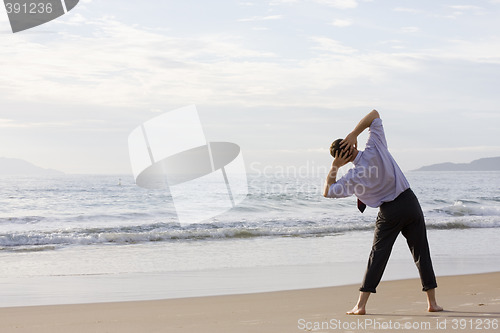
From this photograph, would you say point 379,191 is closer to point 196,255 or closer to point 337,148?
point 337,148

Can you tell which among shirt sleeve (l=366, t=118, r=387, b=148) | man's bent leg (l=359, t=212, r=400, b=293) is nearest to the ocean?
man's bent leg (l=359, t=212, r=400, b=293)

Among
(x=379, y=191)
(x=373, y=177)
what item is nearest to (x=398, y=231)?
(x=379, y=191)

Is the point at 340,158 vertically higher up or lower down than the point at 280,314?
higher up

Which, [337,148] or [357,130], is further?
[357,130]

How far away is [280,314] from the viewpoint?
5277mm

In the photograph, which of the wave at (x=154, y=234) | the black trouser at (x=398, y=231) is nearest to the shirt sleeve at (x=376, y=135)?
the black trouser at (x=398, y=231)

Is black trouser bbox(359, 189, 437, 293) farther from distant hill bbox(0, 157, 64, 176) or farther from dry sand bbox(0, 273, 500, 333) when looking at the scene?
distant hill bbox(0, 157, 64, 176)

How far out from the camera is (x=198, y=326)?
4.81 m

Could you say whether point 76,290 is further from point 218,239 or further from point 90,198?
point 90,198

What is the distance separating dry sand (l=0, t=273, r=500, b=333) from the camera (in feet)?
14.9

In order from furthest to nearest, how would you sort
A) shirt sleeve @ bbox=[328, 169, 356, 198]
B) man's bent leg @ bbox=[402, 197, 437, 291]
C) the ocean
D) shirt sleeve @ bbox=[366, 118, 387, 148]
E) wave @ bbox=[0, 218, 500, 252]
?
1. wave @ bbox=[0, 218, 500, 252]
2. the ocean
3. man's bent leg @ bbox=[402, 197, 437, 291]
4. shirt sleeve @ bbox=[366, 118, 387, 148]
5. shirt sleeve @ bbox=[328, 169, 356, 198]

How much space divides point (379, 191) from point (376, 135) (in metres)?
0.43

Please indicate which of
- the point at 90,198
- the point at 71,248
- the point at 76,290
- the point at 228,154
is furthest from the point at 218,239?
the point at 90,198

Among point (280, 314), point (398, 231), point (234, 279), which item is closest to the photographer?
point (398, 231)
